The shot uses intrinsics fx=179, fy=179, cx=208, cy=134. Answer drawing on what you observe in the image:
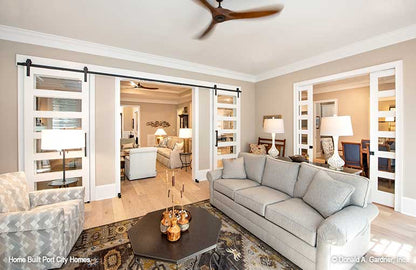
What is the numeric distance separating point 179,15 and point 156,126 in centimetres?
701

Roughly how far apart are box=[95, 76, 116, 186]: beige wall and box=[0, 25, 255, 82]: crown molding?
53cm

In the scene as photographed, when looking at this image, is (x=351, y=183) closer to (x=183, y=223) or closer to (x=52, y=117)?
(x=183, y=223)

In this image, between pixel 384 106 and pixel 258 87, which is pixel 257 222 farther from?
pixel 258 87

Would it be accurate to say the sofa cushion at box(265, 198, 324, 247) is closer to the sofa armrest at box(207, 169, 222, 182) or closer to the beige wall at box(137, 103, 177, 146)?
the sofa armrest at box(207, 169, 222, 182)

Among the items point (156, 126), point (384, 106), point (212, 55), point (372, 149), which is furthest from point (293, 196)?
point (156, 126)

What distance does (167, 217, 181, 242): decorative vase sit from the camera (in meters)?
1.52

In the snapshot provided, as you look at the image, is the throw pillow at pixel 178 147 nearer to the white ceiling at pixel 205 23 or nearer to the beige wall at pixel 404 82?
the white ceiling at pixel 205 23

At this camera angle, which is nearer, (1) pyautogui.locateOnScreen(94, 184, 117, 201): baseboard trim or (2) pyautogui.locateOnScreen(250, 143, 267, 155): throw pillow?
(1) pyautogui.locateOnScreen(94, 184, 117, 201): baseboard trim

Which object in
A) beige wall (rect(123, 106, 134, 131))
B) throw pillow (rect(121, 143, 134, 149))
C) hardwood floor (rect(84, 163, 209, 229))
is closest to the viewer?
hardwood floor (rect(84, 163, 209, 229))

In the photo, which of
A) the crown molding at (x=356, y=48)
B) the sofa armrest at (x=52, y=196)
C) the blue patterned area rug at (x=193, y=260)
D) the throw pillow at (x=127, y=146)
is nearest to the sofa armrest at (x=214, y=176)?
the blue patterned area rug at (x=193, y=260)

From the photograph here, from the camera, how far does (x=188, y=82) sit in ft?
14.5

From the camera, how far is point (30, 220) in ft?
5.23

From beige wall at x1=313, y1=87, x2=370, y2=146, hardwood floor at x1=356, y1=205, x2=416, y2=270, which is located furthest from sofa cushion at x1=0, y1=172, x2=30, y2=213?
beige wall at x1=313, y1=87, x2=370, y2=146

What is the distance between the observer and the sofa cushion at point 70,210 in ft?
6.18
